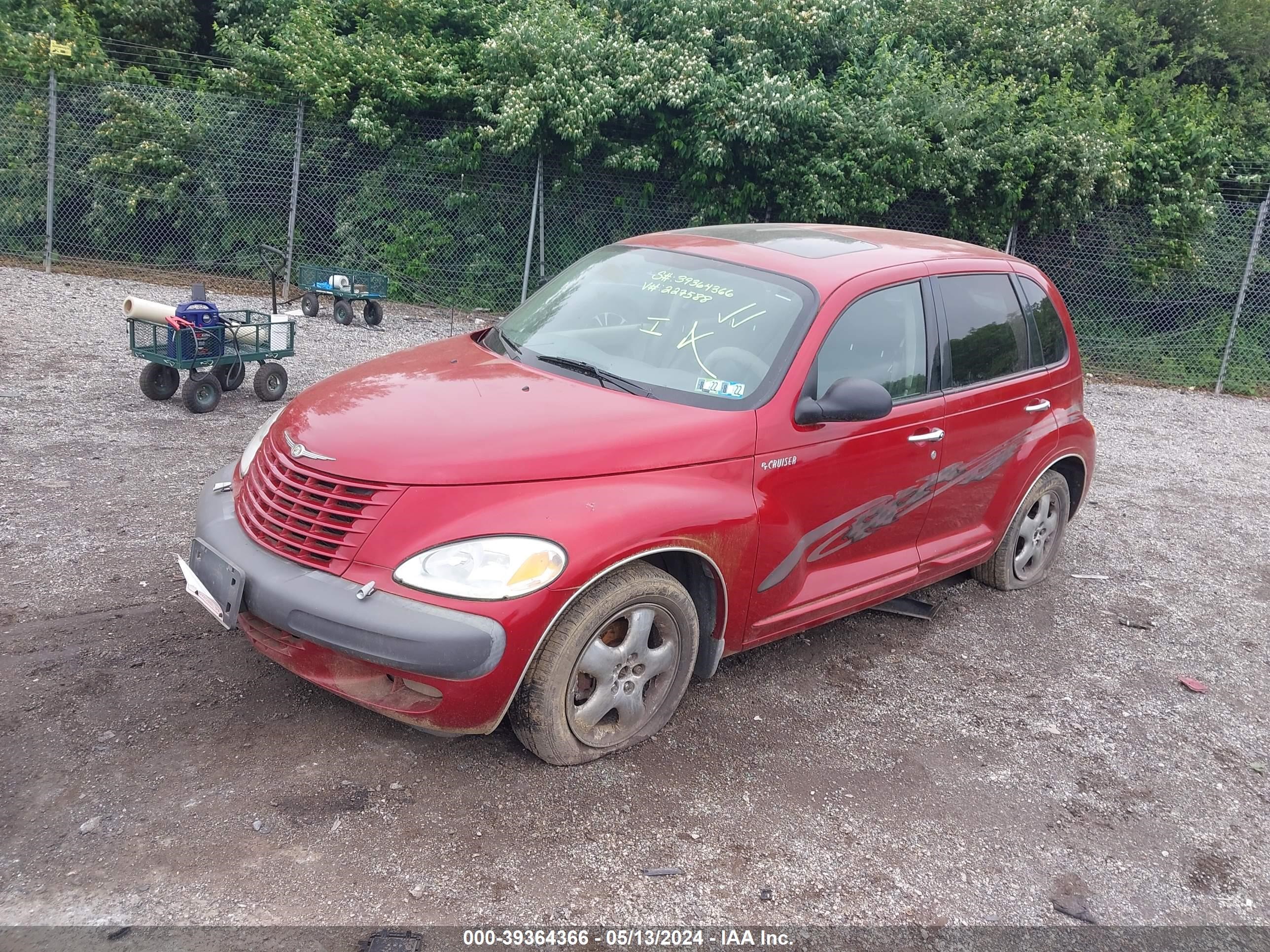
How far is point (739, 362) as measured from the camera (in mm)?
4074

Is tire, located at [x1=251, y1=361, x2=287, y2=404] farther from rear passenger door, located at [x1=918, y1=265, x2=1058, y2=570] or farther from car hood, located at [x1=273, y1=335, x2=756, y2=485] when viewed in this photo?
rear passenger door, located at [x1=918, y1=265, x2=1058, y2=570]

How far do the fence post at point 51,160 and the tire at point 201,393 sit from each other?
22.3 feet

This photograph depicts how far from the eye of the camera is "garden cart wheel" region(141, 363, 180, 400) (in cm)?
788

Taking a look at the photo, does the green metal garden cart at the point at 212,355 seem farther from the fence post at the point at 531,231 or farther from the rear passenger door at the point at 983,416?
the fence post at the point at 531,231

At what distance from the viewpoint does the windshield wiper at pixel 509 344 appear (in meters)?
4.43

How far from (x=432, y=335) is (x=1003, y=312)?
8.62 m

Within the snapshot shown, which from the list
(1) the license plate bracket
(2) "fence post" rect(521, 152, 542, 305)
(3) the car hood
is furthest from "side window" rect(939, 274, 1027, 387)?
(2) "fence post" rect(521, 152, 542, 305)

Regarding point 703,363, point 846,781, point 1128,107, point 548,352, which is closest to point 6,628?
point 548,352

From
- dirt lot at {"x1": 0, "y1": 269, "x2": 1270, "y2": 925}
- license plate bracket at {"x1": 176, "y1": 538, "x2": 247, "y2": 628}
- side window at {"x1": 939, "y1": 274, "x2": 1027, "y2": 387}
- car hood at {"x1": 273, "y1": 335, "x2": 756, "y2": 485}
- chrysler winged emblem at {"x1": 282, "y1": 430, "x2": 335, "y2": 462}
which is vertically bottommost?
dirt lot at {"x1": 0, "y1": 269, "x2": 1270, "y2": 925}

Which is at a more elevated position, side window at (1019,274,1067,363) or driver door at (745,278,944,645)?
side window at (1019,274,1067,363)

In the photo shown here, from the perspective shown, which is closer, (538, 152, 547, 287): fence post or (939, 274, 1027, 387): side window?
(939, 274, 1027, 387): side window

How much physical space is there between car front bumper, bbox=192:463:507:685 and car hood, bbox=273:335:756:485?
1.29 feet

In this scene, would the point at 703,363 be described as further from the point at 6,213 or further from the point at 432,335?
the point at 6,213

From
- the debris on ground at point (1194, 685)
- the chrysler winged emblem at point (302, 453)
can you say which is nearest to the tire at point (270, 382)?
the chrysler winged emblem at point (302, 453)
